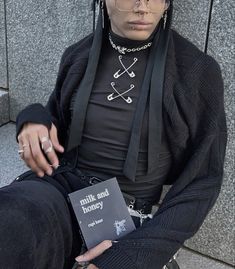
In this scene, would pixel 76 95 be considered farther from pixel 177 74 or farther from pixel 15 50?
pixel 15 50

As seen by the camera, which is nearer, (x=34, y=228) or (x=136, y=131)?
(x=34, y=228)

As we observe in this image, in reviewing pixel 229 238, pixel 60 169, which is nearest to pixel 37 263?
pixel 60 169

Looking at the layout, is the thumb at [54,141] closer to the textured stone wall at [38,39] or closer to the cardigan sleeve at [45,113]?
the cardigan sleeve at [45,113]

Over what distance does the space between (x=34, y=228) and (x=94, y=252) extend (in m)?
0.26

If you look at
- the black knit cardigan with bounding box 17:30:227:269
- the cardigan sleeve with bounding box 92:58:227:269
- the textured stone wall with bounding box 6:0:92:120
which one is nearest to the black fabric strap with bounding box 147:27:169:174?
the black knit cardigan with bounding box 17:30:227:269

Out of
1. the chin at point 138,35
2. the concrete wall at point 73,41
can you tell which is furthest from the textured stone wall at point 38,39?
the chin at point 138,35

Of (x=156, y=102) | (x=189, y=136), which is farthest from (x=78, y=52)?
(x=189, y=136)

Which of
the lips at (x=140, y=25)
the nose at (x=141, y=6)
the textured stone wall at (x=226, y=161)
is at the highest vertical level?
the nose at (x=141, y=6)

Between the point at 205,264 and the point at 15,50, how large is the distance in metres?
1.79

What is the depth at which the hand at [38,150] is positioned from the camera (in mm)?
1690

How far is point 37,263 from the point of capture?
1439 millimetres

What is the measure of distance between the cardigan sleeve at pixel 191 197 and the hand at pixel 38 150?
0.38 meters

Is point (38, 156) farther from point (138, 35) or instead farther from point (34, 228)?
point (138, 35)

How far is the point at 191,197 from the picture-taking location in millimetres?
1740
